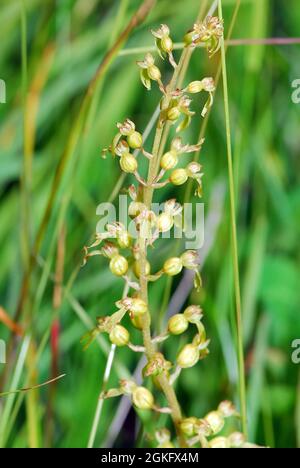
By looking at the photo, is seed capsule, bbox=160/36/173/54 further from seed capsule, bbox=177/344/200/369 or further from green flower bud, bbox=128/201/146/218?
seed capsule, bbox=177/344/200/369

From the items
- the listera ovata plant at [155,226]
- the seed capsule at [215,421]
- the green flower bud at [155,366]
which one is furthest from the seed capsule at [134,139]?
the seed capsule at [215,421]

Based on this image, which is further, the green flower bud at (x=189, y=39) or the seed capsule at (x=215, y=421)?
the seed capsule at (x=215, y=421)

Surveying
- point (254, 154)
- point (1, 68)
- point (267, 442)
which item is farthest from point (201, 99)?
point (267, 442)

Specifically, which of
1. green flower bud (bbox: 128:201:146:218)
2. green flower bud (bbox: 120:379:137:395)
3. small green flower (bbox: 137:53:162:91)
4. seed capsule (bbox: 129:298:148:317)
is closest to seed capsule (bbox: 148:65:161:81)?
small green flower (bbox: 137:53:162:91)

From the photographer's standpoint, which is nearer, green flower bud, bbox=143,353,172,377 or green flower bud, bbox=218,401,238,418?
green flower bud, bbox=143,353,172,377

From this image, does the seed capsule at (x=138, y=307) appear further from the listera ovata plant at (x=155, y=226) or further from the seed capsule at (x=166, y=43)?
the seed capsule at (x=166, y=43)
